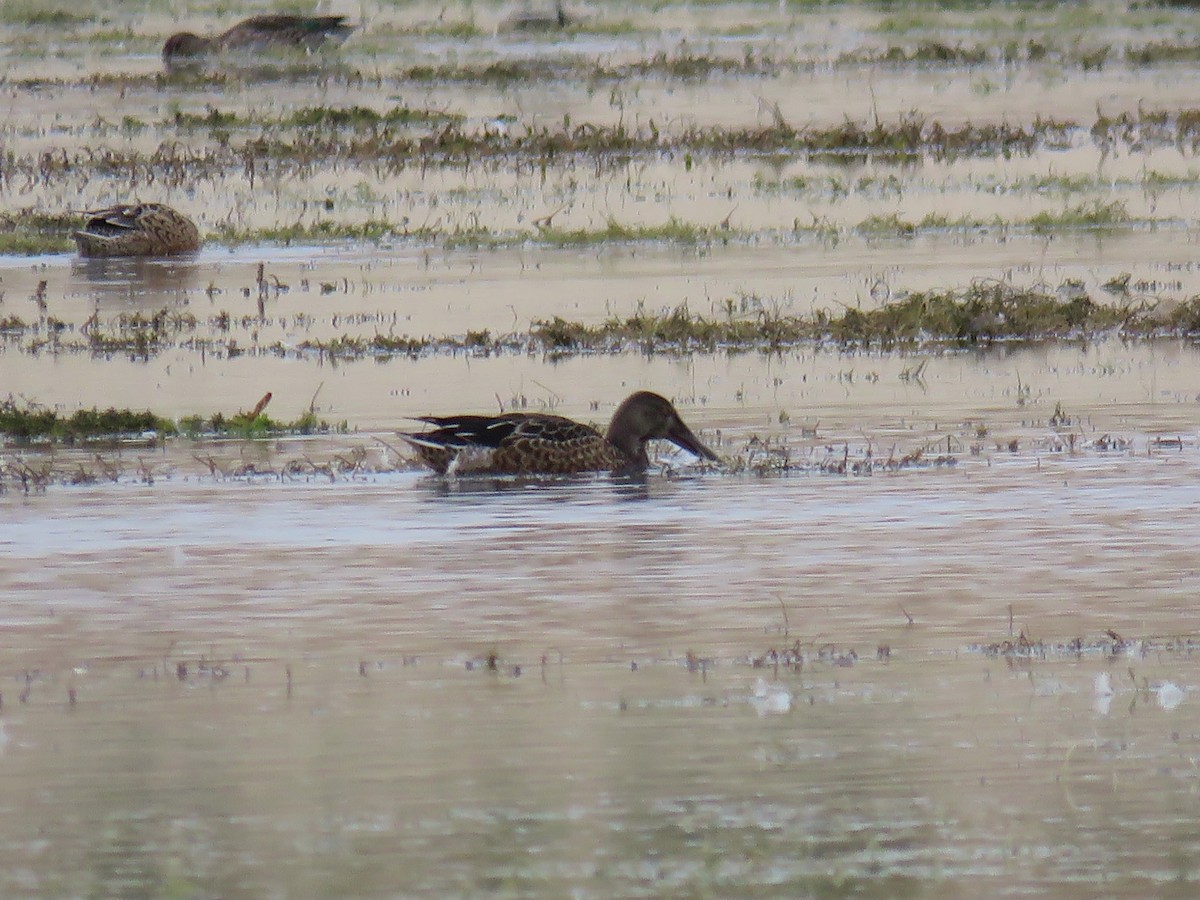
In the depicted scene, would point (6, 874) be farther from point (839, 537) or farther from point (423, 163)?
point (423, 163)

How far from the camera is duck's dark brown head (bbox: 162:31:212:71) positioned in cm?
5112

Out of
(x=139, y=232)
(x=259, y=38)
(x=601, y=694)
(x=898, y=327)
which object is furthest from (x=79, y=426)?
(x=259, y=38)

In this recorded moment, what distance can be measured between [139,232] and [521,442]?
11945mm

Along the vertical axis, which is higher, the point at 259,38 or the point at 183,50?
the point at 259,38

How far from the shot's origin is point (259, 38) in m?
53.2

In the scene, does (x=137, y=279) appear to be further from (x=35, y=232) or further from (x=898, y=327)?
(x=898, y=327)

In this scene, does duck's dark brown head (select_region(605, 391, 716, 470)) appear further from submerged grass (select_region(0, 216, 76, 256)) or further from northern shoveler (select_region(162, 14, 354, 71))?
northern shoveler (select_region(162, 14, 354, 71))

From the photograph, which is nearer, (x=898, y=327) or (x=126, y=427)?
(x=126, y=427)

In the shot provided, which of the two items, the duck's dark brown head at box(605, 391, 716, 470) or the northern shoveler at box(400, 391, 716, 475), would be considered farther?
the duck's dark brown head at box(605, 391, 716, 470)

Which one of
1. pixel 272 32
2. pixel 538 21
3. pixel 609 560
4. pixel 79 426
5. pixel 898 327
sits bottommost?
pixel 609 560

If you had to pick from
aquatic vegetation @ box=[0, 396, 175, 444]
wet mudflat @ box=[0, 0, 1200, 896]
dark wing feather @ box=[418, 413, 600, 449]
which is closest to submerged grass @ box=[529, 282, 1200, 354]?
wet mudflat @ box=[0, 0, 1200, 896]

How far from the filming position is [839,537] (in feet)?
37.9

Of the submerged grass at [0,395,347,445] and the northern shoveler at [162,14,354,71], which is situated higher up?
the northern shoveler at [162,14,354,71]

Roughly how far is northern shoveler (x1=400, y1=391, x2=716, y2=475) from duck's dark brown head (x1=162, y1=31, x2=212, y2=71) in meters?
37.7
